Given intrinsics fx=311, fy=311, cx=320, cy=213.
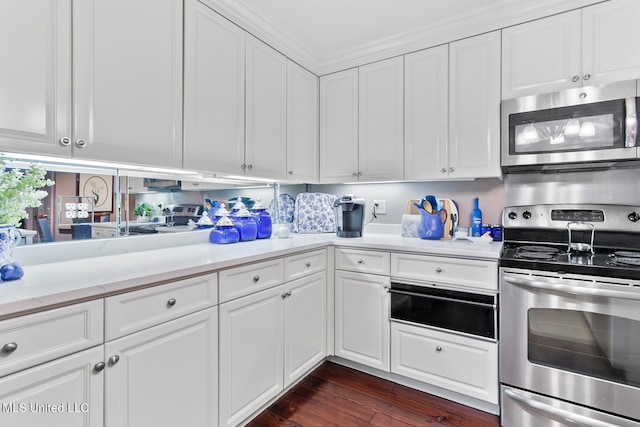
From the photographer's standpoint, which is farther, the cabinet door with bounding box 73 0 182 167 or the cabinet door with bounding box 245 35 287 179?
the cabinet door with bounding box 245 35 287 179

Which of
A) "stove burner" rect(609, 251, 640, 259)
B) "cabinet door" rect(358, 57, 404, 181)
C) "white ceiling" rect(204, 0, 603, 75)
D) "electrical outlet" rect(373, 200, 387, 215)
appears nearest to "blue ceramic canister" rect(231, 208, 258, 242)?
"cabinet door" rect(358, 57, 404, 181)

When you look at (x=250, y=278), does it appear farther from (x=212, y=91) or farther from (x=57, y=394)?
(x=212, y=91)

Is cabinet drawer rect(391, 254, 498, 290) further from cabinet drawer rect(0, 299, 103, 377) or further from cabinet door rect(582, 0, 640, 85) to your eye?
cabinet drawer rect(0, 299, 103, 377)

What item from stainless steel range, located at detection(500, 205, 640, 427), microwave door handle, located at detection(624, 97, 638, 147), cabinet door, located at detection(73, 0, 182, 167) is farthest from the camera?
microwave door handle, located at detection(624, 97, 638, 147)

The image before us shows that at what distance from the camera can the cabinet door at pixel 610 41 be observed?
5.31ft

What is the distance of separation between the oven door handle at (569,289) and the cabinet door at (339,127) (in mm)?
1325

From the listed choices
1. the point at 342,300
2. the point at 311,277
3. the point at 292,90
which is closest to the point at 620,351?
the point at 342,300

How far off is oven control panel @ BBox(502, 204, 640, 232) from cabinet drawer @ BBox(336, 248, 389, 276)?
0.85 metres

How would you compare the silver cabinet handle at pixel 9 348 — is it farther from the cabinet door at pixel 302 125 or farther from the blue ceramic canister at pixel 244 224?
the cabinet door at pixel 302 125

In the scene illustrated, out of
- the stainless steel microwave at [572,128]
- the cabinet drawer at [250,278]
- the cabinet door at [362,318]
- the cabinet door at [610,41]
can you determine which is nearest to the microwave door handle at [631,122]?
the stainless steel microwave at [572,128]

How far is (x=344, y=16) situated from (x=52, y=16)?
5.04 ft

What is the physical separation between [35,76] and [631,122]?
261cm

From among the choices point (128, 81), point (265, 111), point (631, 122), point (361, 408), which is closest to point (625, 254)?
point (631, 122)

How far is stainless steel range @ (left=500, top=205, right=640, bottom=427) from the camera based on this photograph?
1.36 m
